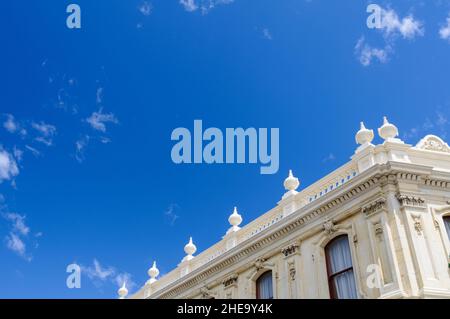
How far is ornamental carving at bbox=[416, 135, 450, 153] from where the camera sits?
18250 mm

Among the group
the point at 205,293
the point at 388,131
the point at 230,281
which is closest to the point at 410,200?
the point at 388,131

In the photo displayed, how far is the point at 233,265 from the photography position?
22266 millimetres

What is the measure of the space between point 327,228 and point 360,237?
1517 mm

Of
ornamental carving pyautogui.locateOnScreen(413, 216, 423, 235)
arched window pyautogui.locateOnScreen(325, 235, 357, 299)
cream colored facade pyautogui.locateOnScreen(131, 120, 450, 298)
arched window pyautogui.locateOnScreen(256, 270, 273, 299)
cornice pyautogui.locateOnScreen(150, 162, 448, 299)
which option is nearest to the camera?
cream colored facade pyautogui.locateOnScreen(131, 120, 450, 298)

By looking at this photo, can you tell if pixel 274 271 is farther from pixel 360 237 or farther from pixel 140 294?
pixel 140 294

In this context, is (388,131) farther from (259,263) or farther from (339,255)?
(259,263)

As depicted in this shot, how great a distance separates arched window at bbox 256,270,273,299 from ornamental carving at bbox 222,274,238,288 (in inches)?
48.2

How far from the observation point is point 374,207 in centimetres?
1642

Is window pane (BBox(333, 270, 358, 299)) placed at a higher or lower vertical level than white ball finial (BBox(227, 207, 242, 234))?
lower

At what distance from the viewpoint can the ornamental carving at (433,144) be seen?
18.2 metres

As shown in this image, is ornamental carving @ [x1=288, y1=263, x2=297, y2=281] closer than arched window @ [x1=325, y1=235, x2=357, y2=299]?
No

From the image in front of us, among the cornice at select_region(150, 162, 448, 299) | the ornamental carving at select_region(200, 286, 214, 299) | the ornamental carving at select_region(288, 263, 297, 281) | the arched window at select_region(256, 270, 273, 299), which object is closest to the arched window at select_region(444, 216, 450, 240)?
the cornice at select_region(150, 162, 448, 299)

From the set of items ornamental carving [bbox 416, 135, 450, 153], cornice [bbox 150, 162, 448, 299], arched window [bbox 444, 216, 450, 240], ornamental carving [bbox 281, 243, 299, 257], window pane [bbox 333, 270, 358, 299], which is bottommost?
window pane [bbox 333, 270, 358, 299]

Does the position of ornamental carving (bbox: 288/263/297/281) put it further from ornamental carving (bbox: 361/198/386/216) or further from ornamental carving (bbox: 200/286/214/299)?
ornamental carving (bbox: 200/286/214/299)
